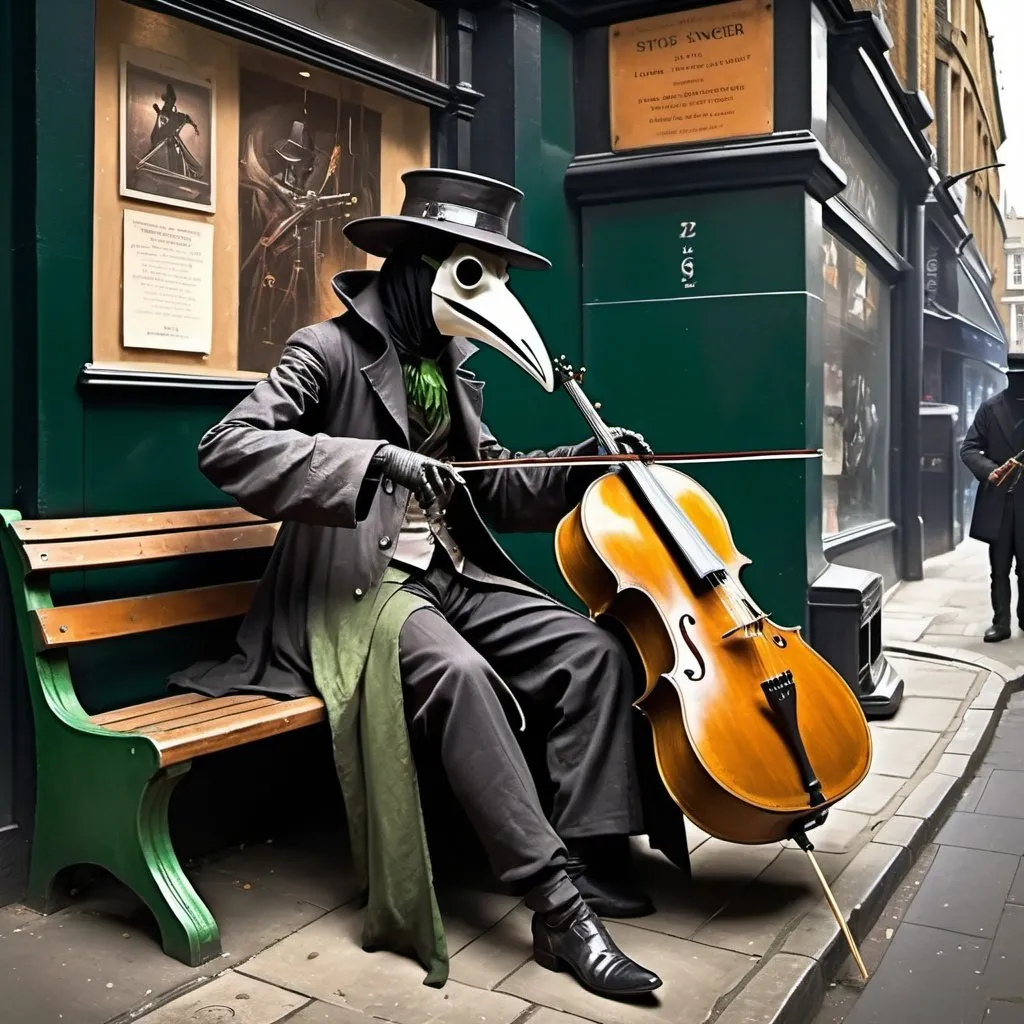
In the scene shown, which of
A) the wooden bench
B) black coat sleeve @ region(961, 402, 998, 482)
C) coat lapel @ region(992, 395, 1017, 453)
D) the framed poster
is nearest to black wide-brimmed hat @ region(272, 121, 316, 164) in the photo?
the framed poster

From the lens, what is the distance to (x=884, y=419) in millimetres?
9062

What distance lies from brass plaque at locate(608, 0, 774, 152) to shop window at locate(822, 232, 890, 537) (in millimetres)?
1404

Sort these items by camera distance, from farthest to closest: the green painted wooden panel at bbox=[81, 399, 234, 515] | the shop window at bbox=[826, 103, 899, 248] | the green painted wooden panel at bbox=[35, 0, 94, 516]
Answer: the shop window at bbox=[826, 103, 899, 248], the green painted wooden panel at bbox=[81, 399, 234, 515], the green painted wooden panel at bbox=[35, 0, 94, 516]

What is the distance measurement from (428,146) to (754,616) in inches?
109

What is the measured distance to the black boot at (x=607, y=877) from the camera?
288 cm

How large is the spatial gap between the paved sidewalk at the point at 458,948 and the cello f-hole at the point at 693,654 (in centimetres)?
66

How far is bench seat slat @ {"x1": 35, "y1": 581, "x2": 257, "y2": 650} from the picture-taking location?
9.33ft

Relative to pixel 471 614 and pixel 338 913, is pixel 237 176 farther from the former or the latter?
pixel 338 913

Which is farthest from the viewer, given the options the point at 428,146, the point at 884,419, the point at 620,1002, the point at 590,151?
the point at 884,419

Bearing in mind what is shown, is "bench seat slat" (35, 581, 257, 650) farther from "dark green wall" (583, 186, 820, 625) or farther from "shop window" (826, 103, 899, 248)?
"shop window" (826, 103, 899, 248)

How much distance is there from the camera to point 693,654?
2693 millimetres

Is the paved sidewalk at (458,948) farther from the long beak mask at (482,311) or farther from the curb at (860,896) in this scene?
the long beak mask at (482,311)

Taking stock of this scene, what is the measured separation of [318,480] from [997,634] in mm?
5560

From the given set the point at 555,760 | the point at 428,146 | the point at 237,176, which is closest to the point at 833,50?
the point at 428,146
